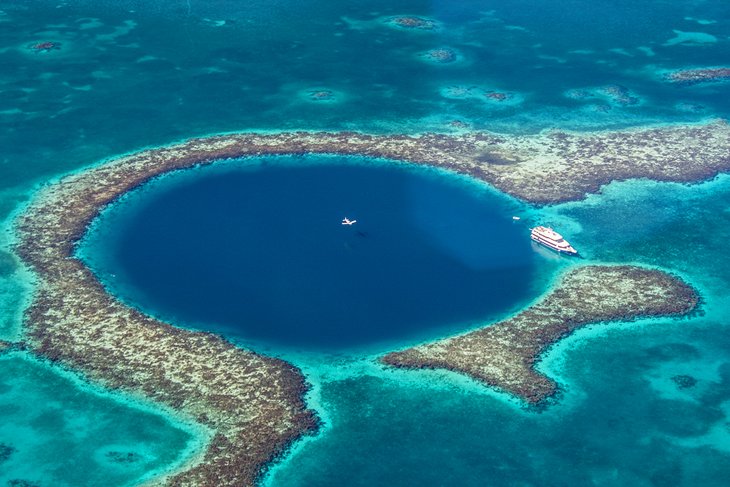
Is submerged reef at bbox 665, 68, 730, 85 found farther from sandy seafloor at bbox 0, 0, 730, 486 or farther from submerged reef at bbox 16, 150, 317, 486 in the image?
submerged reef at bbox 16, 150, 317, 486

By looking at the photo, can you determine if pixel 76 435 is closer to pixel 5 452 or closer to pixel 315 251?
pixel 5 452

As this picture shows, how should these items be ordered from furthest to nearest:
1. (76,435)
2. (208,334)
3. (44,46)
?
1. (44,46)
2. (208,334)
3. (76,435)

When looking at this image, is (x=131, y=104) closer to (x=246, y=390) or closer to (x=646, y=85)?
(x=246, y=390)

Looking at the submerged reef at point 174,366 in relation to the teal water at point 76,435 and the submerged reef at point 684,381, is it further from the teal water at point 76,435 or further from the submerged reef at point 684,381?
the submerged reef at point 684,381

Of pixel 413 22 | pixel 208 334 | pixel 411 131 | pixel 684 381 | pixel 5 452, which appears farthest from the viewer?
pixel 413 22

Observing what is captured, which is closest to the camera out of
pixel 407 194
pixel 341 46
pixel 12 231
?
pixel 12 231

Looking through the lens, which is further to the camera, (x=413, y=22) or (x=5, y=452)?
(x=413, y=22)

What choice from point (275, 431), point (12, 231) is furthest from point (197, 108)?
point (275, 431)

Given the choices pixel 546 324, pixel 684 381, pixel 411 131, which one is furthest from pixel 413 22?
pixel 684 381
